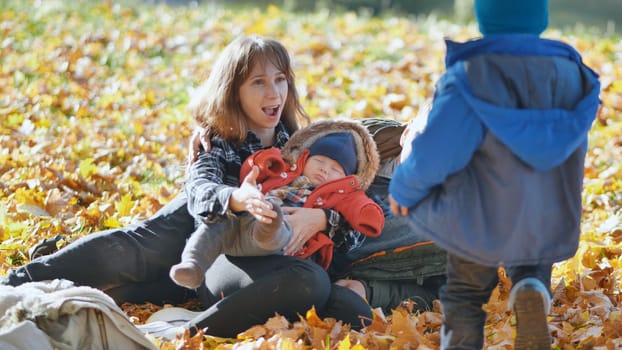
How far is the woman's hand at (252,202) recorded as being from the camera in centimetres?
315

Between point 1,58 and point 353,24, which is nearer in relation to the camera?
point 1,58

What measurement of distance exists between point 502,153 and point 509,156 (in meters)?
0.02

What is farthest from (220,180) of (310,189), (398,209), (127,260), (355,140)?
(398,209)

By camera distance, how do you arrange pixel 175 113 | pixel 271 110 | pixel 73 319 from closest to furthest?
1. pixel 73 319
2. pixel 271 110
3. pixel 175 113

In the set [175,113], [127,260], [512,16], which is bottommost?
[175,113]

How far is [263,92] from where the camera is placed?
12.8ft

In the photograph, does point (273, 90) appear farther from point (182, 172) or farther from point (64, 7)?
point (64, 7)

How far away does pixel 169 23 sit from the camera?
35.2 ft

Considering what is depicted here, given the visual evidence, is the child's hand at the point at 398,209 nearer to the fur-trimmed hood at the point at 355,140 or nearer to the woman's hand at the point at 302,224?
the woman's hand at the point at 302,224

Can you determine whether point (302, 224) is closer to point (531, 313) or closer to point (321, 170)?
point (321, 170)

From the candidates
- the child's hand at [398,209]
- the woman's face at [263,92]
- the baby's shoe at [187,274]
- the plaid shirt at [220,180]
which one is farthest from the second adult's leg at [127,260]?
the child's hand at [398,209]

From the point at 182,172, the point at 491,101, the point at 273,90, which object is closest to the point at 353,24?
the point at 182,172

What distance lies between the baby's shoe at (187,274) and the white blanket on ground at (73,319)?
0.77 ft

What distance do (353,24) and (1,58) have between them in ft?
13.6
